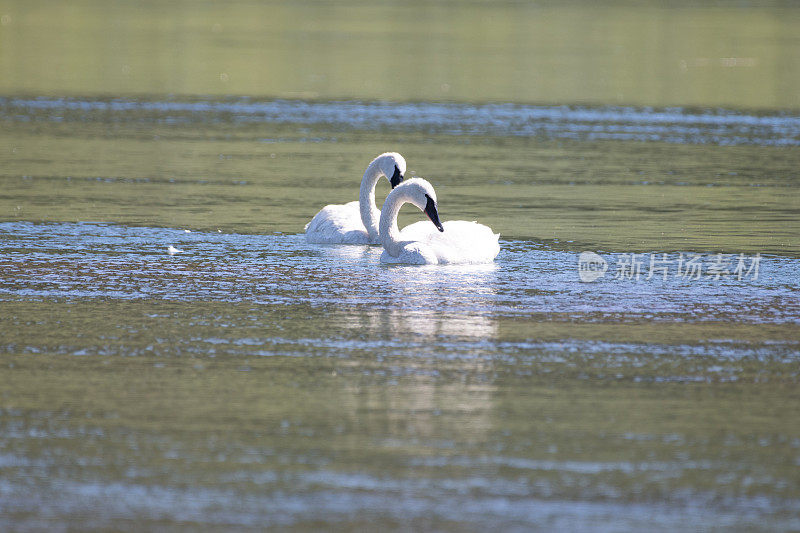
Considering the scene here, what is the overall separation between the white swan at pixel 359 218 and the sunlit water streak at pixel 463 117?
947cm

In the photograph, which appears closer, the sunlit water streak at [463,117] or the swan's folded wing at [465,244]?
the swan's folded wing at [465,244]

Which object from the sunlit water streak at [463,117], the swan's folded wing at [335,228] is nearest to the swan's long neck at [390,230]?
the swan's folded wing at [335,228]

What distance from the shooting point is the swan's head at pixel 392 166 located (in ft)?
51.3

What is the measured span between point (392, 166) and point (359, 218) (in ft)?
2.31

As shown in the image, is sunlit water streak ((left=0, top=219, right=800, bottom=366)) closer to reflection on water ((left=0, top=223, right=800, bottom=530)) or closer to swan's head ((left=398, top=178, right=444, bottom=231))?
reflection on water ((left=0, top=223, right=800, bottom=530))

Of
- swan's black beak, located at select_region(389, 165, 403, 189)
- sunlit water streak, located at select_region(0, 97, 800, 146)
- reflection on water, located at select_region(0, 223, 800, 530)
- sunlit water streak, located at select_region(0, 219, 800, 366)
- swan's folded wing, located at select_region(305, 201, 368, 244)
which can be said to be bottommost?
reflection on water, located at select_region(0, 223, 800, 530)

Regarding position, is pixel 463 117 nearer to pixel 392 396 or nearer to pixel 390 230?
pixel 390 230

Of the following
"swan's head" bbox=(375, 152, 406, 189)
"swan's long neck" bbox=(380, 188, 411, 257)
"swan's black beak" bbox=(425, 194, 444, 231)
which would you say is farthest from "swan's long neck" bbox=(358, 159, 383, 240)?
"swan's black beak" bbox=(425, 194, 444, 231)

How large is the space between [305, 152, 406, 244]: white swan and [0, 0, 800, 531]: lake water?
28cm

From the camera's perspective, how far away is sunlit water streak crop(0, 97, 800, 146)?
25.2 m

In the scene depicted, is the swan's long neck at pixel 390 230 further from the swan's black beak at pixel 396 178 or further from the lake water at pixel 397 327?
the swan's black beak at pixel 396 178

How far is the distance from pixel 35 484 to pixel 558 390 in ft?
11.0

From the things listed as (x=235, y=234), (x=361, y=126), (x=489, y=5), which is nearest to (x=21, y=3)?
(x=489, y=5)

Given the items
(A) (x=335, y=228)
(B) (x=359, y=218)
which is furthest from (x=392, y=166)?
(A) (x=335, y=228)
